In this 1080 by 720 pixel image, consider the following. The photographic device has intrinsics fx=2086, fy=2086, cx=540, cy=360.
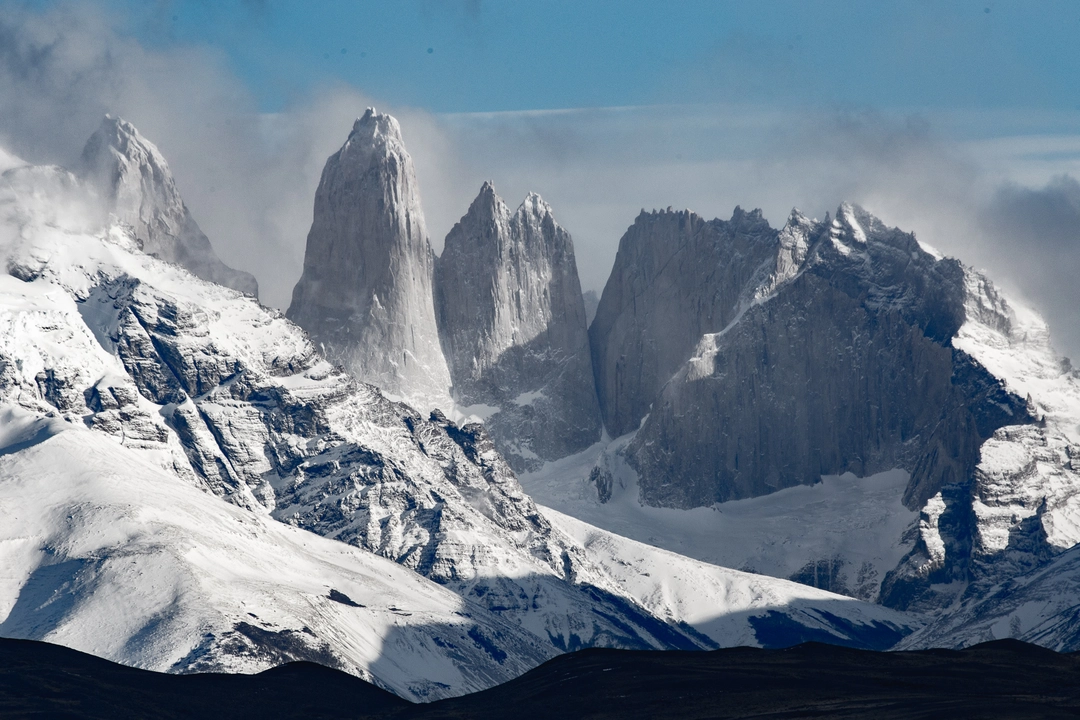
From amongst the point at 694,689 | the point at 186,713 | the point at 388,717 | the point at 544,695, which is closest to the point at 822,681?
the point at 694,689

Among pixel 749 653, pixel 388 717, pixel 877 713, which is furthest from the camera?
pixel 749 653

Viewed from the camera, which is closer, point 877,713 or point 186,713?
point 877,713

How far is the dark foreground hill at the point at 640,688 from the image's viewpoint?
Answer: 511 ft

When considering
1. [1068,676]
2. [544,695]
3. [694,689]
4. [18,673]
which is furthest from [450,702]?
[1068,676]

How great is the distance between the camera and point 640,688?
16412cm

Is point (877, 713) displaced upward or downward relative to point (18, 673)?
downward

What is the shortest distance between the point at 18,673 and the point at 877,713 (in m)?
69.9

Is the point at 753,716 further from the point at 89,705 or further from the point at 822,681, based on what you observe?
the point at 89,705

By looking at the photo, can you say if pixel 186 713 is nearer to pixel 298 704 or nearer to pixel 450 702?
pixel 298 704

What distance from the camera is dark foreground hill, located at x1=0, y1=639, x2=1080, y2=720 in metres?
156

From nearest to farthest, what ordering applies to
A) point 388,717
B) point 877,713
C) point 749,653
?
point 877,713
point 388,717
point 749,653

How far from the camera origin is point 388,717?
16175 cm

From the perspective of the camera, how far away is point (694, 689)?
164 m

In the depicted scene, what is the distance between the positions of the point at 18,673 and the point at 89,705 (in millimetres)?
10845
